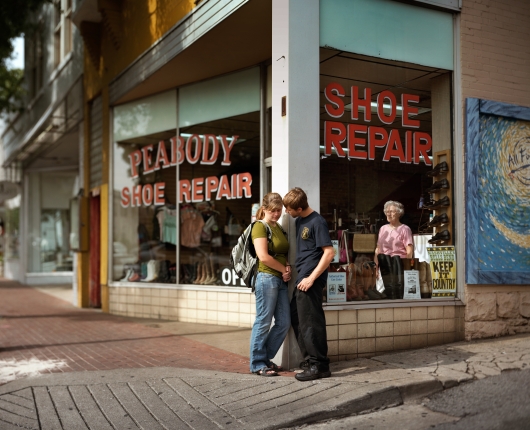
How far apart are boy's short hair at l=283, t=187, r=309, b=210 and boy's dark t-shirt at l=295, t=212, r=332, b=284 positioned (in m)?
0.19

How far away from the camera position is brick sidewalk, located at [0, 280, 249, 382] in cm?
713

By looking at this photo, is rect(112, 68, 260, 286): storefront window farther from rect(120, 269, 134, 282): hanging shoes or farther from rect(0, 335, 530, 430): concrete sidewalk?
rect(0, 335, 530, 430): concrete sidewalk

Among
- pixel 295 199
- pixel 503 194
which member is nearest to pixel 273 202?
pixel 295 199

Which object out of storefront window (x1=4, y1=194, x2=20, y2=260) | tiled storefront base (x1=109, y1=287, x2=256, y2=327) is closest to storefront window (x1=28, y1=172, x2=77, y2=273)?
storefront window (x1=4, y1=194, x2=20, y2=260)

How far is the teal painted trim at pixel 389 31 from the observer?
7.04 m

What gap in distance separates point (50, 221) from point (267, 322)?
18416 millimetres

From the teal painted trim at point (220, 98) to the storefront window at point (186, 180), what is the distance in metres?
0.02

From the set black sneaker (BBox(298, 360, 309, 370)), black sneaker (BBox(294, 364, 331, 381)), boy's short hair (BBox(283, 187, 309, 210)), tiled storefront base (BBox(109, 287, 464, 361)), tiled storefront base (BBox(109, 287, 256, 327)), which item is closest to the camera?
black sneaker (BBox(294, 364, 331, 381))

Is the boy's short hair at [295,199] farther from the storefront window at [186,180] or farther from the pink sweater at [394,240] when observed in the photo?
the storefront window at [186,180]

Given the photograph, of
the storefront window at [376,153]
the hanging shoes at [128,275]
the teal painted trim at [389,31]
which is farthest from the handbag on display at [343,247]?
the hanging shoes at [128,275]

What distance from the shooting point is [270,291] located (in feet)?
20.5

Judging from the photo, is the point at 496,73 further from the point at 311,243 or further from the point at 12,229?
the point at 12,229

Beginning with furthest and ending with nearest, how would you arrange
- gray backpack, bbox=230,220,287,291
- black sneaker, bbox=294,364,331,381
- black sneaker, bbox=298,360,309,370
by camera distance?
gray backpack, bbox=230,220,287,291
black sneaker, bbox=298,360,309,370
black sneaker, bbox=294,364,331,381

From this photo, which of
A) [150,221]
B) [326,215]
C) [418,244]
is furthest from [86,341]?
[418,244]
